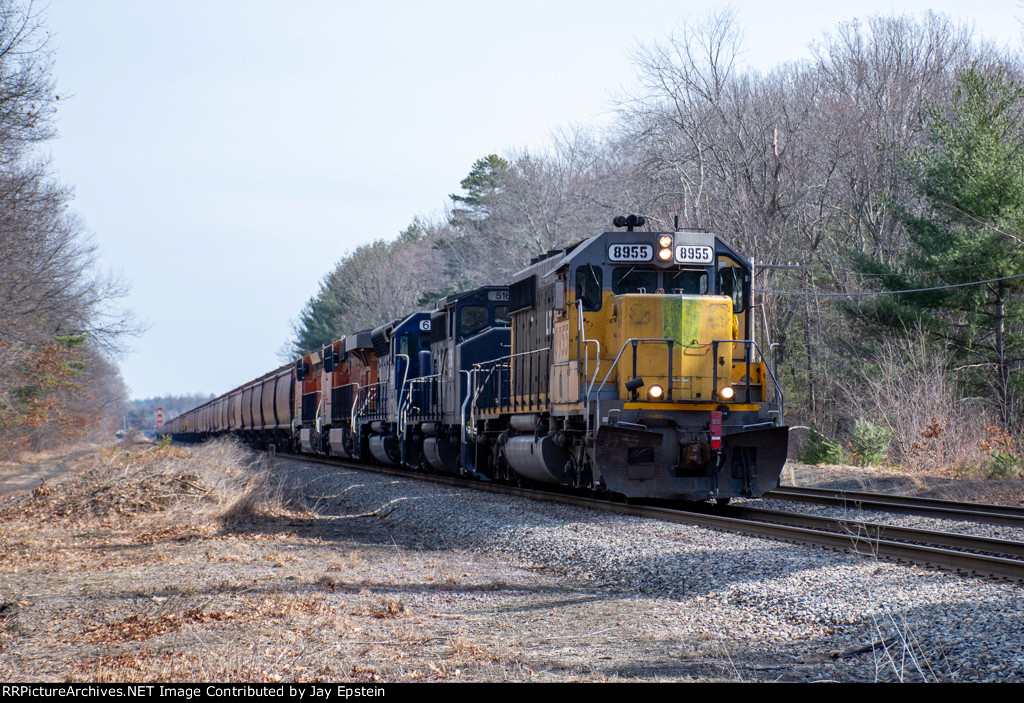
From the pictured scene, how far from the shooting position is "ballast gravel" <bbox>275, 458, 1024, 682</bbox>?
17.0 ft

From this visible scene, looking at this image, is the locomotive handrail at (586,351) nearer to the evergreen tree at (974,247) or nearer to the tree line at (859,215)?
the tree line at (859,215)

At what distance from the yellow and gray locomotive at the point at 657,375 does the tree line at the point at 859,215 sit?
897 mm

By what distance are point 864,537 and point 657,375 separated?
12.3ft

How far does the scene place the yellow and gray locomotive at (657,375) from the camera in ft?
38.3

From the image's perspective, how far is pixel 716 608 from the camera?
6.88 m

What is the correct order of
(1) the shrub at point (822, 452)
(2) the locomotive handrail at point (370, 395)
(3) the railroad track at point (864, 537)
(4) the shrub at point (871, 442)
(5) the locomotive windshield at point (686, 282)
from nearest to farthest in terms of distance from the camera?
(3) the railroad track at point (864, 537) < (5) the locomotive windshield at point (686, 282) < (4) the shrub at point (871, 442) < (1) the shrub at point (822, 452) < (2) the locomotive handrail at point (370, 395)

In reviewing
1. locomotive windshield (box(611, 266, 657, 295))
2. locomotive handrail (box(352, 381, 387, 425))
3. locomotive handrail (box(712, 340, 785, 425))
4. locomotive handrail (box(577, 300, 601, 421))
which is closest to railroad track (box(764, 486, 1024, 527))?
locomotive handrail (box(712, 340, 785, 425))

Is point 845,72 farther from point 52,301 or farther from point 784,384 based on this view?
point 52,301

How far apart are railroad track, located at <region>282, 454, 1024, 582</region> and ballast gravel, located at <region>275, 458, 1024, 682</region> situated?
33 centimetres

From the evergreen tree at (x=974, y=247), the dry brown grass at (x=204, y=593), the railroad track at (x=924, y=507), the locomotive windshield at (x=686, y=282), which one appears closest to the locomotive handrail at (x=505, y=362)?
the locomotive windshield at (x=686, y=282)

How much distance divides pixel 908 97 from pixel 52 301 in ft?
99.1

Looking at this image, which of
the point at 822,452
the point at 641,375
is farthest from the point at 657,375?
the point at 822,452

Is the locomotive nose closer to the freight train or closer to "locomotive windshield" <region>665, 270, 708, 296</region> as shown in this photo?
the freight train
